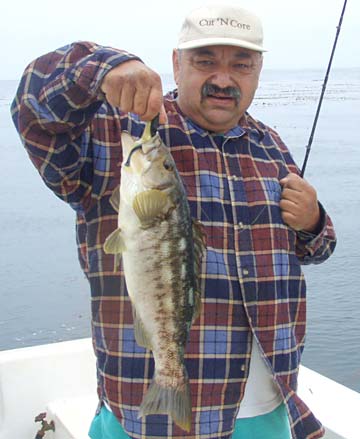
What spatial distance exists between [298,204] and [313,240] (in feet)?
0.70

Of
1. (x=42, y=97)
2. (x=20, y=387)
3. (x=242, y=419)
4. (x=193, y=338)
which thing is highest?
(x=42, y=97)

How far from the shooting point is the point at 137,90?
200cm

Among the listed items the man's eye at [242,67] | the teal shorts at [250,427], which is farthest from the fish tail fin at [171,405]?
the man's eye at [242,67]

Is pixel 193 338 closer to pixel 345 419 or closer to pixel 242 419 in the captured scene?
pixel 242 419

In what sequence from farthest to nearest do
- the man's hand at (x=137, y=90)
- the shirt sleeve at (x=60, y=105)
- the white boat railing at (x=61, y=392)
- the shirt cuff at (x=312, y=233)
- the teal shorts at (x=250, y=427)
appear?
the white boat railing at (x=61, y=392), the shirt cuff at (x=312, y=233), the teal shorts at (x=250, y=427), the shirt sleeve at (x=60, y=105), the man's hand at (x=137, y=90)

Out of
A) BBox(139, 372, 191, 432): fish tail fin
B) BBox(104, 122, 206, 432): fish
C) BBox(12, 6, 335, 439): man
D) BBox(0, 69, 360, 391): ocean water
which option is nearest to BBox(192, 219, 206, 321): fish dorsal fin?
BBox(104, 122, 206, 432): fish

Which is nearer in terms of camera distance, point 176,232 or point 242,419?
point 176,232

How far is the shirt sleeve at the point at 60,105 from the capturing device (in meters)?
2.19

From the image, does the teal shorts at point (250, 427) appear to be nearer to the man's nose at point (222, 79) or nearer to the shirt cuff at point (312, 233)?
the shirt cuff at point (312, 233)

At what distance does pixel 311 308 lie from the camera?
6.89 meters

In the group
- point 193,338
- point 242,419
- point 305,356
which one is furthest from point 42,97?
point 305,356

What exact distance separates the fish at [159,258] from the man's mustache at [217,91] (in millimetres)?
517

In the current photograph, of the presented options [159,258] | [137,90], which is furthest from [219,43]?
[159,258]

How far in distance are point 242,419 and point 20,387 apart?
2.12m
